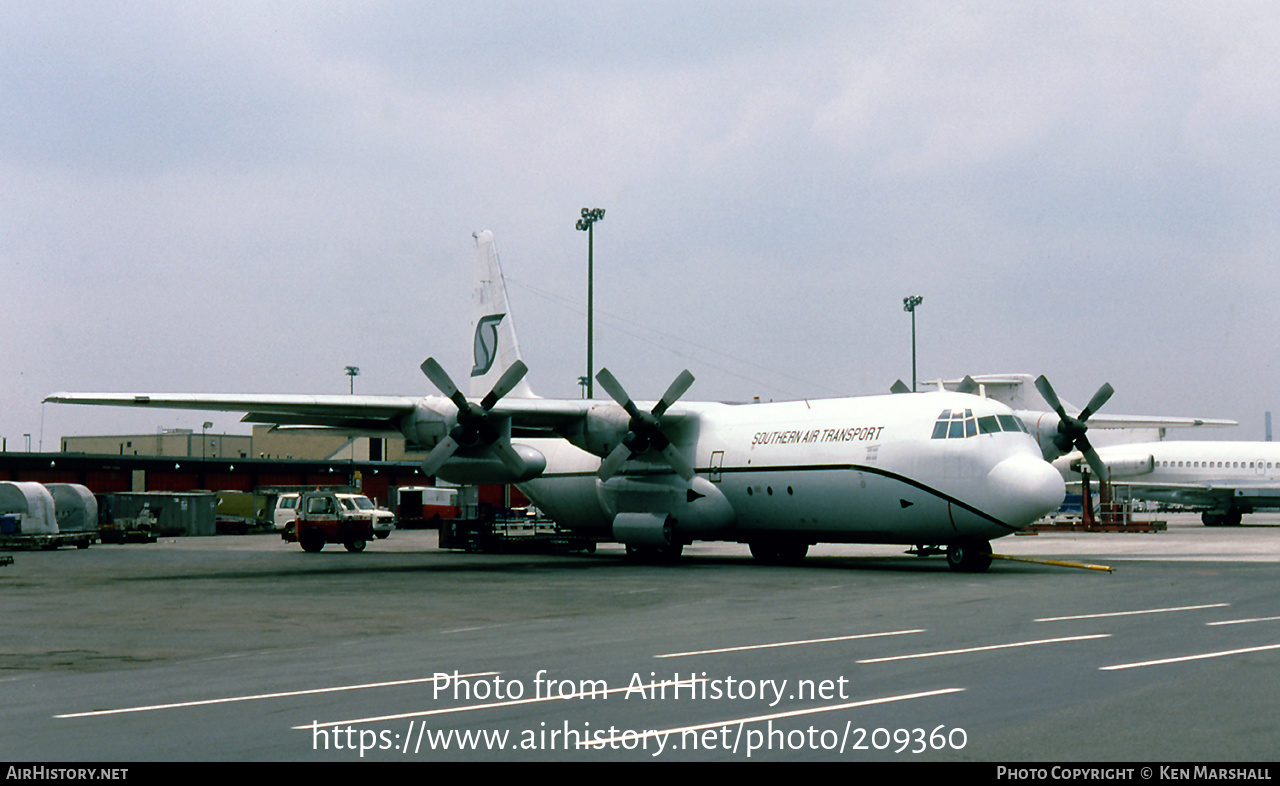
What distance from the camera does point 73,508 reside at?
152ft

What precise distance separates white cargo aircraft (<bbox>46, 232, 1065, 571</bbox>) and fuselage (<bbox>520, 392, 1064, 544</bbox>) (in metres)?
0.04

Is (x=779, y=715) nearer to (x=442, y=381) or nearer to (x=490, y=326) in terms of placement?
(x=442, y=381)

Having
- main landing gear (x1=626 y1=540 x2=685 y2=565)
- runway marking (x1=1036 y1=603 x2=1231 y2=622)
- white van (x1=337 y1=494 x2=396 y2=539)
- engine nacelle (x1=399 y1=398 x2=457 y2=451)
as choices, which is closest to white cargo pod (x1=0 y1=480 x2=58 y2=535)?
white van (x1=337 y1=494 x2=396 y2=539)

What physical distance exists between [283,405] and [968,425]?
15461mm

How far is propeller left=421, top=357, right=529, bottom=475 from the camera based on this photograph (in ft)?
93.8

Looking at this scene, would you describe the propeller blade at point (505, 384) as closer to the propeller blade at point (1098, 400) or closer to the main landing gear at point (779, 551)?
the main landing gear at point (779, 551)

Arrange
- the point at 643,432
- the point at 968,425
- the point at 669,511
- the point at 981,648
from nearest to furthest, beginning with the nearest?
1. the point at 981,648
2. the point at 968,425
3. the point at 643,432
4. the point at 669,511

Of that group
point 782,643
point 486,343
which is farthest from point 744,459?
point 782,643

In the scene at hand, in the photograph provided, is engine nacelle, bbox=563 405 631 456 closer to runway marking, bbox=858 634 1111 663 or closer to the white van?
the white van

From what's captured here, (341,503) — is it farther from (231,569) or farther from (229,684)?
(229,684)

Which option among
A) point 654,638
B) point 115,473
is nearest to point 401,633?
point 654,638

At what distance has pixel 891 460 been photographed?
27.0 m

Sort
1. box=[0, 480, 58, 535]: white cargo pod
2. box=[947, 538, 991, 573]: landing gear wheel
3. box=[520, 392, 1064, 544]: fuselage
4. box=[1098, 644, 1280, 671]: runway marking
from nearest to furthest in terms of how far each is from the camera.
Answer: box=[1098, 644, 1280, 671]: runway marking, box=[520, 392, 1064, 544]: fuselage, box=[947, 538, 991, 573]: landing gear wheel, box=[0, 480, 58, 535]: white cargo pod
